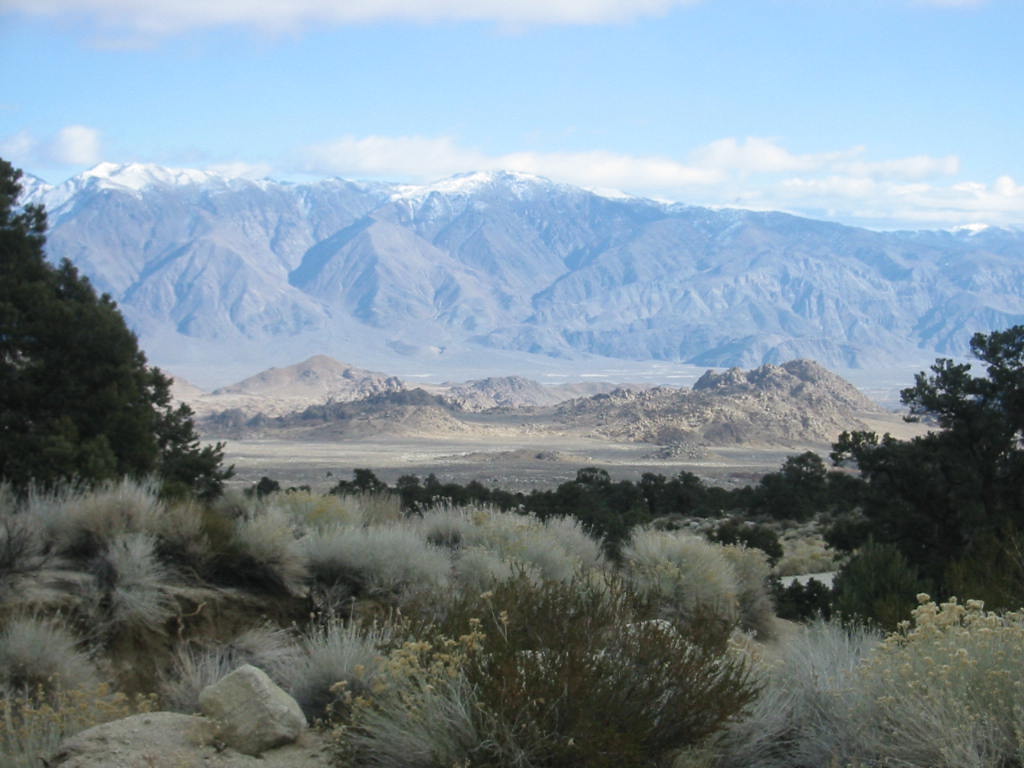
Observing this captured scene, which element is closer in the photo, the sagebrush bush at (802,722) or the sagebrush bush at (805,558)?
the sagebrush bush at (802,722)

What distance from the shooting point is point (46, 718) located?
19.2 feet

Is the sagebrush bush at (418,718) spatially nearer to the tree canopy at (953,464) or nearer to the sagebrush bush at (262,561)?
the sagebrush bush at (262,561)

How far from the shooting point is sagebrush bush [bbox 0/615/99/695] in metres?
6.86

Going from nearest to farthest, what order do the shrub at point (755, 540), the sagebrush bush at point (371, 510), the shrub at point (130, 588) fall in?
the shrub at point (130, 588) < the sagebrush bush at point (371, 510) < the shrub at point (755, 540)

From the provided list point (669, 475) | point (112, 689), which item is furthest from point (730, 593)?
point (669, 475)

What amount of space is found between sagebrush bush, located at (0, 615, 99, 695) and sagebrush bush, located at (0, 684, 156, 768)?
0.30 feet

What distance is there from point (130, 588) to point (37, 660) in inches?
52.3

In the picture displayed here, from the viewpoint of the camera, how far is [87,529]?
8.99 meters

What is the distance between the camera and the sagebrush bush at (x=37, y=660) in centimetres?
686

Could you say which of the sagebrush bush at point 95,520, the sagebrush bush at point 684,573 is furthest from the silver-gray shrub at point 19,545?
the sagebrush bush at point 684,573

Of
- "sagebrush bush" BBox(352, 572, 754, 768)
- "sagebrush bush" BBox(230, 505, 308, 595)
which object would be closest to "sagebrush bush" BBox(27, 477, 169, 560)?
"sagebrush bush" BBox(230, 505, 308, 595)

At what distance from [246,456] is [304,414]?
28.7 m

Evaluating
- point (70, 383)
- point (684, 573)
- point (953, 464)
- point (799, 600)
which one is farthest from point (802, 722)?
point (70, 383)

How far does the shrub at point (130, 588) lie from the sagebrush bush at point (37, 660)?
2.33 feet
